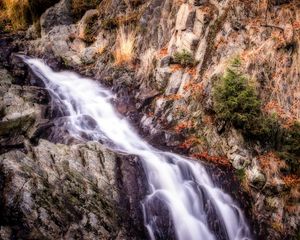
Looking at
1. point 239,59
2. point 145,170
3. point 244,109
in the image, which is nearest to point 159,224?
point 145,170

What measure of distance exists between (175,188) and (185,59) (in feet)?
15.1

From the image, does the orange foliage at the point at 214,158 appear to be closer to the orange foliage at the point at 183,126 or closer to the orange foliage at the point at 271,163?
the orange foliage at the point at 271,163

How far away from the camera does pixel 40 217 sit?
5641 mm

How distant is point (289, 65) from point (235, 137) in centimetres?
264

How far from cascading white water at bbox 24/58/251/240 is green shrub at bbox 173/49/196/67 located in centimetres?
251

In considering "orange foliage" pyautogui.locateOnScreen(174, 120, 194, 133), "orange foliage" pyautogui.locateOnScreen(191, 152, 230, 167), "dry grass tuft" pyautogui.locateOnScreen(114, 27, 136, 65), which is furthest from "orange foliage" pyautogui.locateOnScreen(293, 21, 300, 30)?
"dry grass tuft" pyautogui.locateOnScreen(114, 27, 136, 65)

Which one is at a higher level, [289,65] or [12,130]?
[289,65]

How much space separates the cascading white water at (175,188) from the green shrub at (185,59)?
8.23 ft

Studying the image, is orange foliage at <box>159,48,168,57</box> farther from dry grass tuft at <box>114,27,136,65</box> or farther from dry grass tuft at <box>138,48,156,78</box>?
dry grass tuft at <box>114,27,136,65</box>

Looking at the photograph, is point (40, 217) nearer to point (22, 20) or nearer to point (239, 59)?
point (239, 59)

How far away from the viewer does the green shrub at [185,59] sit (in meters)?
10.6

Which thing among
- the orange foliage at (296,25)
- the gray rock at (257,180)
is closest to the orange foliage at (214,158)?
the gray rock at (257,180)

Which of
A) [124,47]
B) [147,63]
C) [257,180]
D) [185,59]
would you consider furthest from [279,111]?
[124,47]

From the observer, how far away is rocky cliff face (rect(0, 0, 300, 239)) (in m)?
8.36
